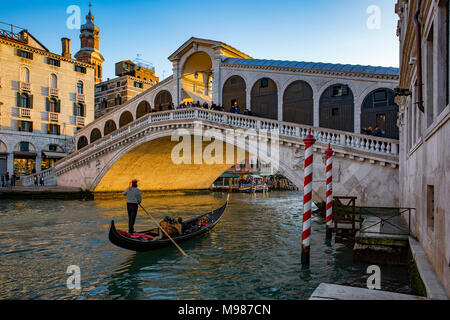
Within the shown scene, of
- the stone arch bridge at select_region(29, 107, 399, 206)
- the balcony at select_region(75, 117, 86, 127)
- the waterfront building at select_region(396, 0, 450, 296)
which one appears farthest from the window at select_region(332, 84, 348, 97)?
the balcony at select_region(75, 117, 86, 127)

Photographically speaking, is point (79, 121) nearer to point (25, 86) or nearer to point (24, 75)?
point (25, 86)

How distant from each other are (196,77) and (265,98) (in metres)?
5.99

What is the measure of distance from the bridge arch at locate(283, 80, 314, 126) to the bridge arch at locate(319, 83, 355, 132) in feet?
1.62

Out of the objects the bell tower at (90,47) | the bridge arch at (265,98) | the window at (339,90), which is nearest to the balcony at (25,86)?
the bell tower at (90,47)

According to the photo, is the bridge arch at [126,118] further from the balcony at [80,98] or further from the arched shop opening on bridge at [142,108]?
the balcony at [80,98]

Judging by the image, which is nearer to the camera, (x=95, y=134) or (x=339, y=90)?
(x=339, y=90)

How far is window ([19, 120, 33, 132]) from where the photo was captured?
24.0 metres

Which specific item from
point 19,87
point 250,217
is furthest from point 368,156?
point 19,87

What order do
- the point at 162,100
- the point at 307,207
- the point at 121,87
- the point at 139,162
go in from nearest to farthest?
the point at 307,207, the point at 139,162, the point at 162,100, the point at 121,87

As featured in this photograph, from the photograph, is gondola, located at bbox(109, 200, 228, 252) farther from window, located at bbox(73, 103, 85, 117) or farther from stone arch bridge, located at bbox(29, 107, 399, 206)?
window, located at bbox(73, 103, 85, 117)

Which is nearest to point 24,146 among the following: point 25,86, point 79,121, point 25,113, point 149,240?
point 25,113

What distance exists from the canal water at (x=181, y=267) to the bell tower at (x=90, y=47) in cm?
3245

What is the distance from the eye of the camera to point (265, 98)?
15570 millimetres

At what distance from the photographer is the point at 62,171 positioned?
67.1 feet
